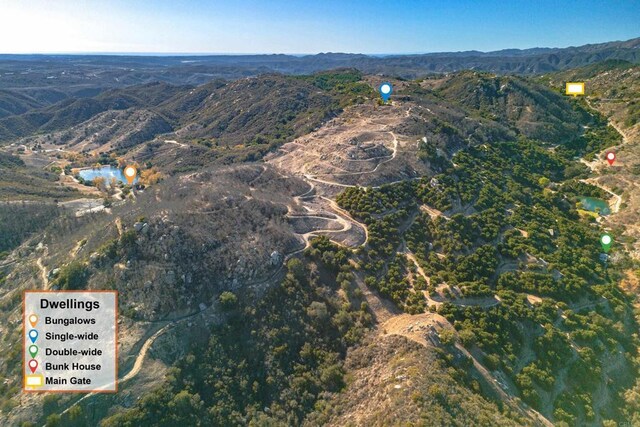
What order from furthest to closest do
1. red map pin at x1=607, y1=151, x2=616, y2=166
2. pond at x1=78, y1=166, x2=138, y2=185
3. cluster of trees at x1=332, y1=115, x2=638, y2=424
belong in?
pond at x1=78, y1=166, x2=138, y2=185 → red map pin at x1=607, y1=151, x2=616, y2=166 → cluster of trees at x1=332, y1=115, x2=638, y2=424

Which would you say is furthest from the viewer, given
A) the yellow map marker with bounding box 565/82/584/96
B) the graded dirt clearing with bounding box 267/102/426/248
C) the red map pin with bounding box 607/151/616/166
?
the yellow map marker with bounding box 565/82/584/96

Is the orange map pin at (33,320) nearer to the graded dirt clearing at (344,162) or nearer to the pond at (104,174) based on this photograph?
the graded dirt clearing at (344,162)

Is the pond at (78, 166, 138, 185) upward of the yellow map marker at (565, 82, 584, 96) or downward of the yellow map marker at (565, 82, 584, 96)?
downward

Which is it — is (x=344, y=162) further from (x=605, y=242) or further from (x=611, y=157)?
(x=611, y=157)

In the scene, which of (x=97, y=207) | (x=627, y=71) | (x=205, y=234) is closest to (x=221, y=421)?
(x=205, y=234)

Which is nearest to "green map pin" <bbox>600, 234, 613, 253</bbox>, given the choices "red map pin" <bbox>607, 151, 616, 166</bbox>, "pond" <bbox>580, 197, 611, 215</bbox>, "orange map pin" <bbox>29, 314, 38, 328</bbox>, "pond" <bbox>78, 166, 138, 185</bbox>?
"pond" <bbox>580, 197, 611, 215</bbox>

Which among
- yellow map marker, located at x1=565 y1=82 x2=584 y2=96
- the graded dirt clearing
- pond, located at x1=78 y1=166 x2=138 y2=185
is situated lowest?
pond, located at x1=78 y1=166 x2=138 y2=185

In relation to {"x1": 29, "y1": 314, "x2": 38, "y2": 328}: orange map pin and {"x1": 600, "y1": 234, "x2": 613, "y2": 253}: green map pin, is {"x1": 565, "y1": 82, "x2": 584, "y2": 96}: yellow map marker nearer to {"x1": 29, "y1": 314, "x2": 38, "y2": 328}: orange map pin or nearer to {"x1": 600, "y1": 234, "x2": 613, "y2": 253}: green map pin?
{"x1": 600, "y1": 234, "x2": 613, "y2": 253}: green map pin

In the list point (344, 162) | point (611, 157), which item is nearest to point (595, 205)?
point (611, 157)
